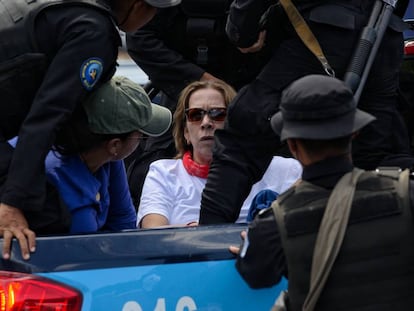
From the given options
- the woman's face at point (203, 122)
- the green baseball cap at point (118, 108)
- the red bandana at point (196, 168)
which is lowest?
the red bandana at point (196, 168)

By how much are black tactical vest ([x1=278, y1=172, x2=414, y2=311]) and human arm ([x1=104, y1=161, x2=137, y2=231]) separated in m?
1.10

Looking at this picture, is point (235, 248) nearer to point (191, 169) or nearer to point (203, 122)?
point (191, 169)

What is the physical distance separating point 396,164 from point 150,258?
1.42 metres

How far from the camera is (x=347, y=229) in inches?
87.4

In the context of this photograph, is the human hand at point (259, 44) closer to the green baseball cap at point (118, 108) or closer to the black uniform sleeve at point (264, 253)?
the green baseball cap at point (118, 108)

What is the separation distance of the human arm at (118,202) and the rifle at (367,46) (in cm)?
86

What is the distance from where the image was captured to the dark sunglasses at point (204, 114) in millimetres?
3832

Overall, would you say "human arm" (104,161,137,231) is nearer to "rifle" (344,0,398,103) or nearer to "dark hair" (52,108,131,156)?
"dark hair" (52,108,131,156)

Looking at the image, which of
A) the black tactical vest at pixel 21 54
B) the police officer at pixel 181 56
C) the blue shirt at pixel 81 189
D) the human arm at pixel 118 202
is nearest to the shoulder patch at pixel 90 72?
the black tactical vest at pixel 21 54

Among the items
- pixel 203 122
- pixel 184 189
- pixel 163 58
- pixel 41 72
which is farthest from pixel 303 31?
pixel 163 58

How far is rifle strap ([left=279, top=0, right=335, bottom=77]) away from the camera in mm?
3274

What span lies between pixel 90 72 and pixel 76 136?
25cm

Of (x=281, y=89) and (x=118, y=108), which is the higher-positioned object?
(x=118, y=108)

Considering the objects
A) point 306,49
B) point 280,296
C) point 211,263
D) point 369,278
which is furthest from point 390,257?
point 306,49
